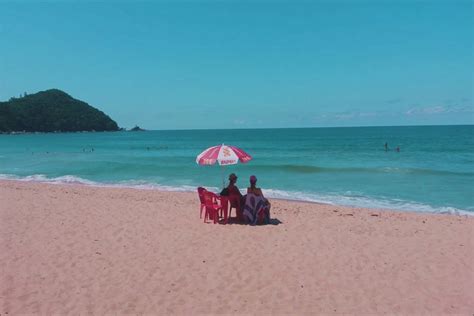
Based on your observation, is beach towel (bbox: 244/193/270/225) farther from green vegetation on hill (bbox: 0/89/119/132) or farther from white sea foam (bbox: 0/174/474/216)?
green vegetation on hill (bbox: 0/89/119/132)

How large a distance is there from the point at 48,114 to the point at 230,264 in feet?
513

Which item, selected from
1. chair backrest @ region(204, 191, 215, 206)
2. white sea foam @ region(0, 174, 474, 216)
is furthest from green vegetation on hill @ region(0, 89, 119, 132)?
chair backrest @ region(204, 191, 215, 206)

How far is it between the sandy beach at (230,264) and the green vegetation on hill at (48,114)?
143368mm

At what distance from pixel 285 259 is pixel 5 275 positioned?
4401 mm

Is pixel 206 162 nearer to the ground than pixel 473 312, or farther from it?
farther from it

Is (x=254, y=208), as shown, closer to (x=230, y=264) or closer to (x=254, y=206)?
(x=254, y=206)

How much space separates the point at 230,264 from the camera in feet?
21.7

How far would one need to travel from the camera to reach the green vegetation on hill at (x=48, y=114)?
5335 inches

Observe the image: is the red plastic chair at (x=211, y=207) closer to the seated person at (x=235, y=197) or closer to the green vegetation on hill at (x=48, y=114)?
the seated person at (x=235, y=197)

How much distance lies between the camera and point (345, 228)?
937 cm

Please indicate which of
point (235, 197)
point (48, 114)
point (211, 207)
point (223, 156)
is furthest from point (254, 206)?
point (48, 114)

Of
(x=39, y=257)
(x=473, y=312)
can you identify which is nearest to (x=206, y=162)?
(x=39, y=257)

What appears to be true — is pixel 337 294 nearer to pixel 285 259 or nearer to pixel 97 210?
pixel 285 259

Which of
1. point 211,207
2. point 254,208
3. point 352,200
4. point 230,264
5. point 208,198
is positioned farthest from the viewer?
point 352,200
